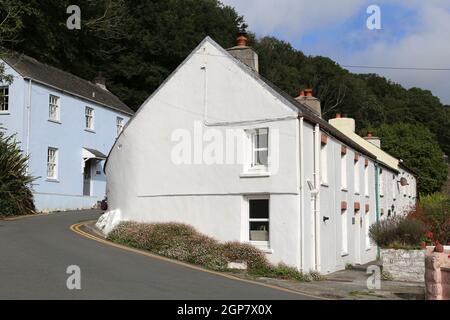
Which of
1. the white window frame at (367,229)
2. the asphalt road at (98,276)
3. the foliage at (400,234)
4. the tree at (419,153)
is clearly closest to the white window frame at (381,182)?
the white window frame at (367,229)

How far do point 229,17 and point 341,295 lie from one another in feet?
157

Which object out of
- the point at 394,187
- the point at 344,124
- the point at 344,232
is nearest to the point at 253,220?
the point at 344,232

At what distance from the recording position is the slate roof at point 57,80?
101 feet

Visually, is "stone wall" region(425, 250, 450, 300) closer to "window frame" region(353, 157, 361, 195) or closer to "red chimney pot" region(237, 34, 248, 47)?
"red chimney pot" region(237, 34, 248, 47)

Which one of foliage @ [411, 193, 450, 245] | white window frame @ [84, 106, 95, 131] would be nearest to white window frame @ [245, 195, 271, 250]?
foliage @ [411, 193, 450, 245]

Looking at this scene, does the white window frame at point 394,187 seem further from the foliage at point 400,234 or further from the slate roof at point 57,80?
the slate roof at point 57,80

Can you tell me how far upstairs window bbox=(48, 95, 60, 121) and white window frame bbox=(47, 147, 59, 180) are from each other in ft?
5.97

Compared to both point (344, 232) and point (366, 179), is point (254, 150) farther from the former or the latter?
point (366, 179)

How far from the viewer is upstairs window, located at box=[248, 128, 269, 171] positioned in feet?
59.6

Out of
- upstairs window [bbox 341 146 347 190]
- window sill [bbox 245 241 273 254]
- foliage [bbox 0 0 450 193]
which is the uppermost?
foliage [bbox 0 0 450 193]

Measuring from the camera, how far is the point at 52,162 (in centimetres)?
3241

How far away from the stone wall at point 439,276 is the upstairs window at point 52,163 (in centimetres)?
2462

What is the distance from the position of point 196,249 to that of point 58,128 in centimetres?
1825
